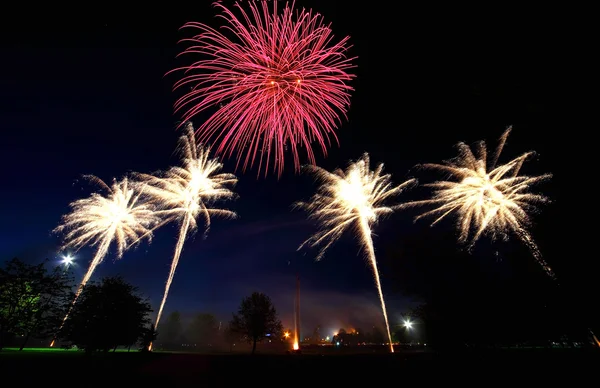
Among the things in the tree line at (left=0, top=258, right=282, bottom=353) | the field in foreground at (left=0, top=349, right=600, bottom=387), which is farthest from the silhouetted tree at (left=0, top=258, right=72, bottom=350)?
the field in foreground at (left=0, top=349, right=600, bottom=387)

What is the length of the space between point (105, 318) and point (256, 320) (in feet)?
80.9

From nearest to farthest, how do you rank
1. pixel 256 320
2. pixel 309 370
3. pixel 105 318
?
1. pixel 309 370
2. pixel 105 318
3. pixel 256 320

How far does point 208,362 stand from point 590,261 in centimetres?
3023

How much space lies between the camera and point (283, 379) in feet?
49.2

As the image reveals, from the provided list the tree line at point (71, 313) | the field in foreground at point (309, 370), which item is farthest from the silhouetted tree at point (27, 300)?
the field in foreground at point (309, 370)

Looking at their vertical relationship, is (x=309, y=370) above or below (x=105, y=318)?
below

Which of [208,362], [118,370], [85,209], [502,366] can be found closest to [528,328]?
[502,366]

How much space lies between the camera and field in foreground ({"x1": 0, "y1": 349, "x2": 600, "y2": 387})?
1434 centimetres

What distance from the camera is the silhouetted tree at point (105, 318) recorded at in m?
23.0

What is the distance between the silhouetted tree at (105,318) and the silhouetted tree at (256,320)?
65.1ft

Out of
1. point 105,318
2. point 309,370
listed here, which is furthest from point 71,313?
point 309,370

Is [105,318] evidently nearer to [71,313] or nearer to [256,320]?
[71,313]

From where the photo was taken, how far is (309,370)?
51.9 ft

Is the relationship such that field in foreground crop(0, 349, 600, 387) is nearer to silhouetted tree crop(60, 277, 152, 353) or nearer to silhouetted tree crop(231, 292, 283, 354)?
silhouetted tree crop(60, 277, 152, 353)
